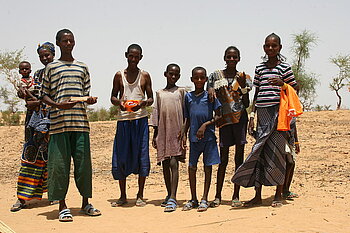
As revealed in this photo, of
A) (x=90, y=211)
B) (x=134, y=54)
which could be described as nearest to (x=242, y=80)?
(x=134, y=54)

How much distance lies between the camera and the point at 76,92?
5.68 m

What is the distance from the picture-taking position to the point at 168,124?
6.21 metres

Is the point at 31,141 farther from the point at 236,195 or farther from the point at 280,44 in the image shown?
the point at 280,44

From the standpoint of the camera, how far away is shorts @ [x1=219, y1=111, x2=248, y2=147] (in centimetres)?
605

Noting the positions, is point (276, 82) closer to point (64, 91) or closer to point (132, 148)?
point (132, 148)

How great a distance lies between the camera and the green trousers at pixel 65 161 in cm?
565

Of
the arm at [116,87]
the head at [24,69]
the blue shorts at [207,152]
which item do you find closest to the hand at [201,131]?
the blue shorts at [207,152]

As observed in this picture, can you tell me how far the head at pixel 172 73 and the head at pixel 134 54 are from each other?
47 centimetres

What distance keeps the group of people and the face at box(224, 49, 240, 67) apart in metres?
0.01

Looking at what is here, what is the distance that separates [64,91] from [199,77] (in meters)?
1.80

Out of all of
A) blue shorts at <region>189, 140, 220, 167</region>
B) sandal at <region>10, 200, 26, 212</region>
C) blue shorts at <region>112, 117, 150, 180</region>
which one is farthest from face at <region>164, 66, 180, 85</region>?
sandal at <region>10, 200, 26, 212</region>

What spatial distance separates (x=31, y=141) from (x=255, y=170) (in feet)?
10.7

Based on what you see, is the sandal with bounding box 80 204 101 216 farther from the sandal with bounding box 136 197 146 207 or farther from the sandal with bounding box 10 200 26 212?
the sandal with bounding box 10 200 26 212

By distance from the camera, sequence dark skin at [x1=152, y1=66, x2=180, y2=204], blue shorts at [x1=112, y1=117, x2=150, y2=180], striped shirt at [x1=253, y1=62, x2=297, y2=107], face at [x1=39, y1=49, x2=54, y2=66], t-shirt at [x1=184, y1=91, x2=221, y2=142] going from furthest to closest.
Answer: face at [x1=39, y1=49, x2=54, y2=66] < blue shorts at [x1=112, y1=117, x2=150, y2=180] < dark skin at [x1=152, y1=66, x2=180, y2=204] < t-shirt at [x1=184, y1=91, x2=221, y2=142] < striped shirt at [x1=253, y1=62, x2=297, y2=107]
